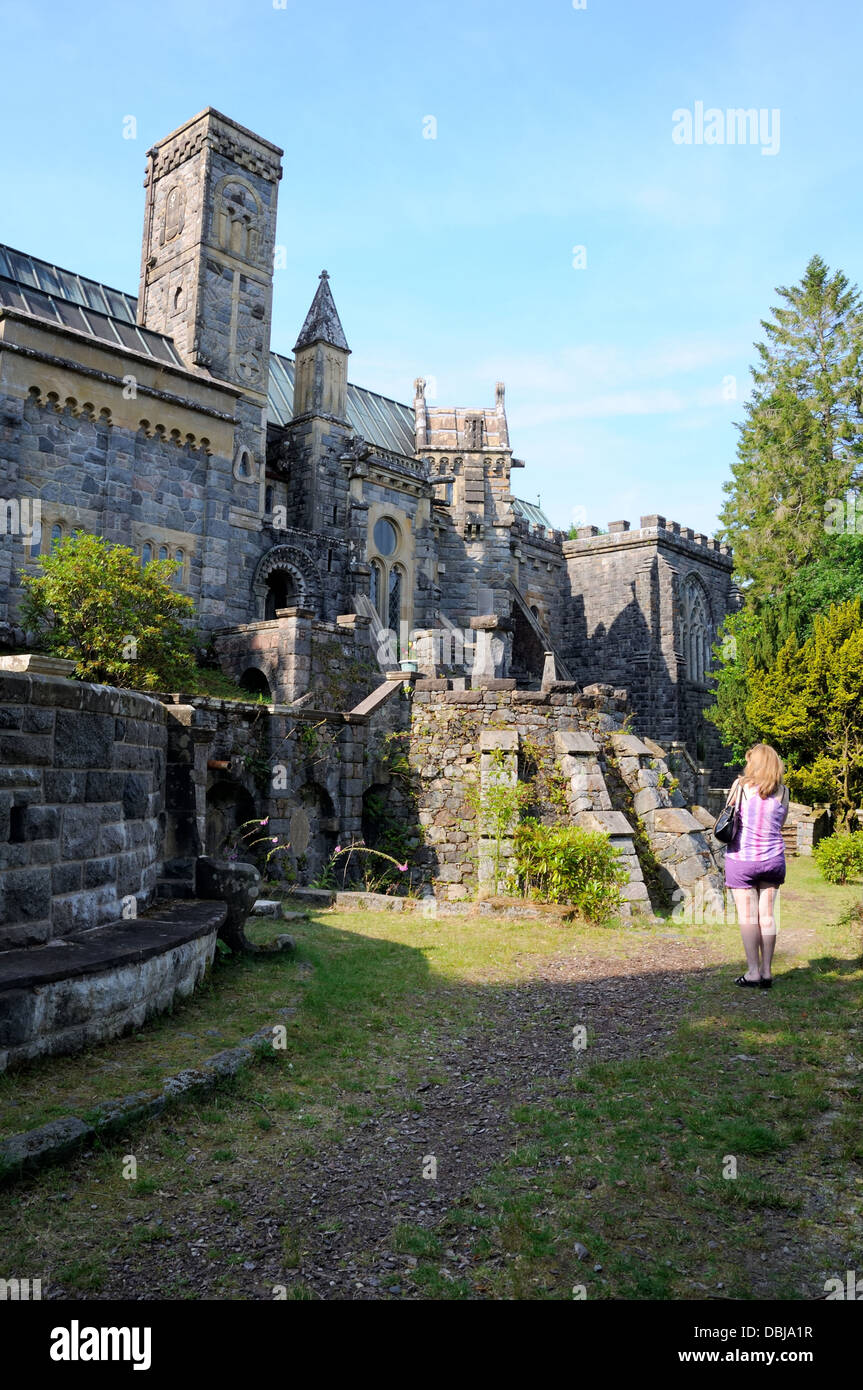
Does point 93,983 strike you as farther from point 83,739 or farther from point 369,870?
point 369,870

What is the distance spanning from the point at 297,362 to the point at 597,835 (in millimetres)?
20801

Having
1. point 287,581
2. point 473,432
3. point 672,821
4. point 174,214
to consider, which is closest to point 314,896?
point 672,821

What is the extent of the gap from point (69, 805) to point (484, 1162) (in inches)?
123

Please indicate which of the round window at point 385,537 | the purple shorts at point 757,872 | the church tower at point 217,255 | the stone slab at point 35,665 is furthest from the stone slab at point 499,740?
the round window at point 385,537

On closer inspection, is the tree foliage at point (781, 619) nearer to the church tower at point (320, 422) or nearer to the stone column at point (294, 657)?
the stone column at point (294, 657)

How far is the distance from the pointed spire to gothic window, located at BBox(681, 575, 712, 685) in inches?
724

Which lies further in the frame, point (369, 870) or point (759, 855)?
point (369, 870)

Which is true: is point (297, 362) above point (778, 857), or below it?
above

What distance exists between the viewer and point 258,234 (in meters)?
24.2

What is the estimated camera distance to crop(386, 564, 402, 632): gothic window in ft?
94.4

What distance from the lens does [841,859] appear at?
47.9 ft

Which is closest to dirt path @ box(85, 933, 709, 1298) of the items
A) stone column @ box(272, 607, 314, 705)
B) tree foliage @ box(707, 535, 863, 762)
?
stone column @ box(272, 607, 314, 705)

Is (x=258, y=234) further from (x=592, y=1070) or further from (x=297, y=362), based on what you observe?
(x=592, y=1070)
